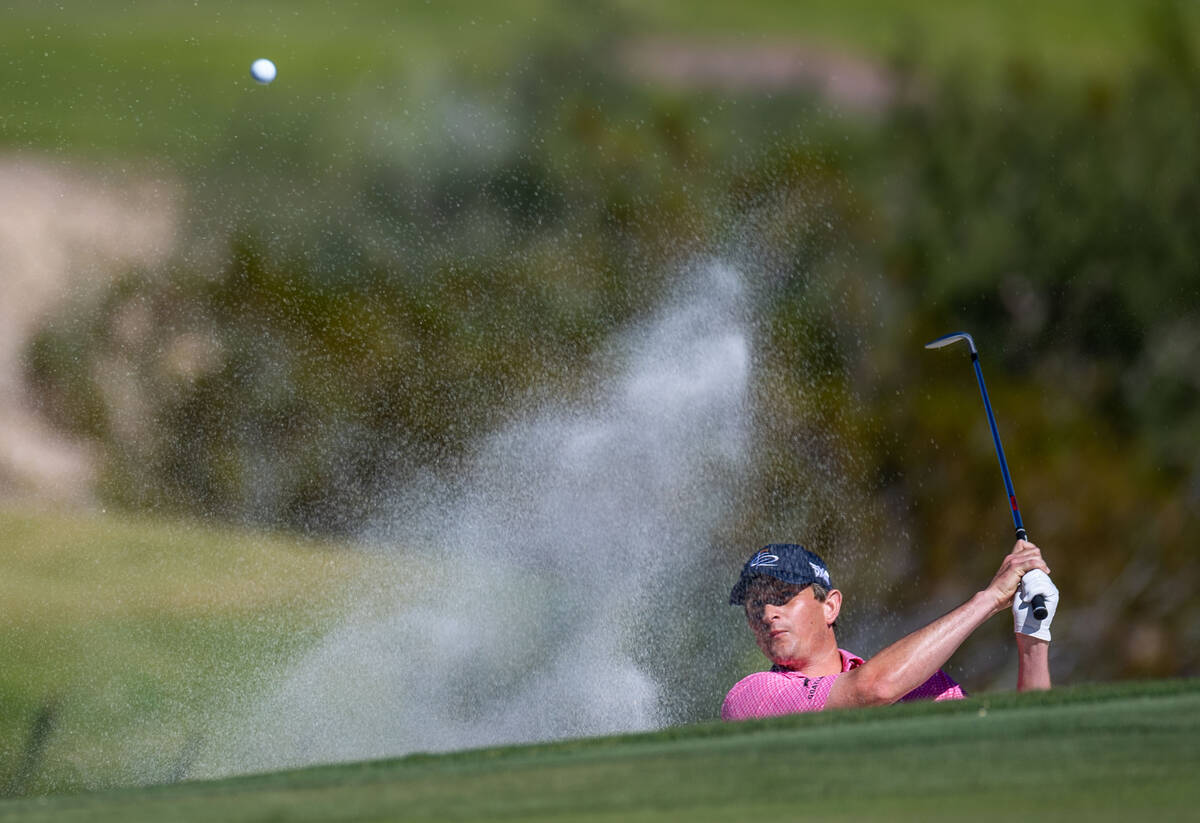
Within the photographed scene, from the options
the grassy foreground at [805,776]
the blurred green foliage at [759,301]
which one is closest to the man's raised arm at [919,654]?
the grassy foreground at [805,776]

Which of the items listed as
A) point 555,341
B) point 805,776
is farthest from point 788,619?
point 555,341

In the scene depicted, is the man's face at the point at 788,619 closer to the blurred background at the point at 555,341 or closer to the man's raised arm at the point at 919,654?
the man's raised arm at the point at 919,654

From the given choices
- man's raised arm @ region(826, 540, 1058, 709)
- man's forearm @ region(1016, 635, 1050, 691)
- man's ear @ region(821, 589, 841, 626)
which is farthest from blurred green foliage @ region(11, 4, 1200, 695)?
man's raised arm @ region(826, 540, 1058, 709)

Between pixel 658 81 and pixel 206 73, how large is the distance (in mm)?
3635

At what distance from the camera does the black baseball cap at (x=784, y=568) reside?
3.46 metres

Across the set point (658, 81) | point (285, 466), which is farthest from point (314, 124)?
point (285, 466)

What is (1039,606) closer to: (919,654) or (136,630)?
(919,654)

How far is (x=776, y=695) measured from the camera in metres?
3.19

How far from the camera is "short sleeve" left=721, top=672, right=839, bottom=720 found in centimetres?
315

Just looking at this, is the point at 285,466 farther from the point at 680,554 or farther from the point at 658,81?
the point at 658,81

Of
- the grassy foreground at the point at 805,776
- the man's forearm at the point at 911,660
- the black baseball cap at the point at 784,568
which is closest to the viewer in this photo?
the grassy foreground at the point at 805,776

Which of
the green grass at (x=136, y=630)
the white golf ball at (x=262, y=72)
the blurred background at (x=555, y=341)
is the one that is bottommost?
the green grass at (x=136, y=630)

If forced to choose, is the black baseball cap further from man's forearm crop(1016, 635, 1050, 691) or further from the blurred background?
the blurred background

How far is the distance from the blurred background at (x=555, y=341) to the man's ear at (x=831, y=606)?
1.84m
